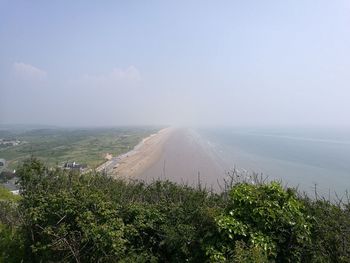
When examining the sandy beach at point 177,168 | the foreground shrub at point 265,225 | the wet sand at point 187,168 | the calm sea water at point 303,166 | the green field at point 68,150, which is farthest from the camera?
the green field at point 68,150

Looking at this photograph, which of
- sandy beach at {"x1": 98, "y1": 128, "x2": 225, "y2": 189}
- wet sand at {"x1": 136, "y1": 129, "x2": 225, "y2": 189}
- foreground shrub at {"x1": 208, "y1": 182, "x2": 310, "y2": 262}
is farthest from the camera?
sandy beach at {"x1": 98, "y1": 128, "x2": 225, "y2": 189}

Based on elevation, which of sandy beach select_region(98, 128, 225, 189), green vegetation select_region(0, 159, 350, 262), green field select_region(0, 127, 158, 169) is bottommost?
green field select_region(0, 127, 158, 169)

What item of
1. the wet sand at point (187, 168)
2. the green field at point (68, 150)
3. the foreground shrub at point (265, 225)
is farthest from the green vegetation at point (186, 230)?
the green field at point (68, 150)

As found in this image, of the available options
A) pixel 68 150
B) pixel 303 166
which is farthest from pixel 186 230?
pixel 68 150

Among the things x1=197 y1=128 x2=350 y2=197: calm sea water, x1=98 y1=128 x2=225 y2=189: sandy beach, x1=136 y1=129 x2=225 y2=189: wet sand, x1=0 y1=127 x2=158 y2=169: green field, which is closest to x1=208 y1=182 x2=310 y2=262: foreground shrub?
x1=197 y1=128 x2=350 y2=197: calm sea water

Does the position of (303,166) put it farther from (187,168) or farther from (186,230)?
(186,230)

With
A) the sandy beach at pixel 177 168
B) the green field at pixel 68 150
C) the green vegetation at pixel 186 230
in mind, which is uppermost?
the green vegetation at pixel 186 230

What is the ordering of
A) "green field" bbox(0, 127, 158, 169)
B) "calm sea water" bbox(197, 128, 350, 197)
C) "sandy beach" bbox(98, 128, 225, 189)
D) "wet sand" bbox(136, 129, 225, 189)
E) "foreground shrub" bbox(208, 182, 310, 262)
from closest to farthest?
"foreground shrub" bbox(208, 182, 310, 262) → "calm sea water" bbox(197, 128, 350, 197) → "wet sand" bbox(136, 129, 225, 189) → "sandy beach" bbox(98, 128, 225, 189) → "green field" bbox(0, 127, 158, 169)

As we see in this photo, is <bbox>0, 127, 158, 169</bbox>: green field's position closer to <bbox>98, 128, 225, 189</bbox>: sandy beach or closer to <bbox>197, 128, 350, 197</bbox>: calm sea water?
<bbox>98, 128, 225, 189</bbox>: sandy beach

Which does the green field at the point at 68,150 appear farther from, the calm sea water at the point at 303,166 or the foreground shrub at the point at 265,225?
the foreground shrub at the point at 265,225
